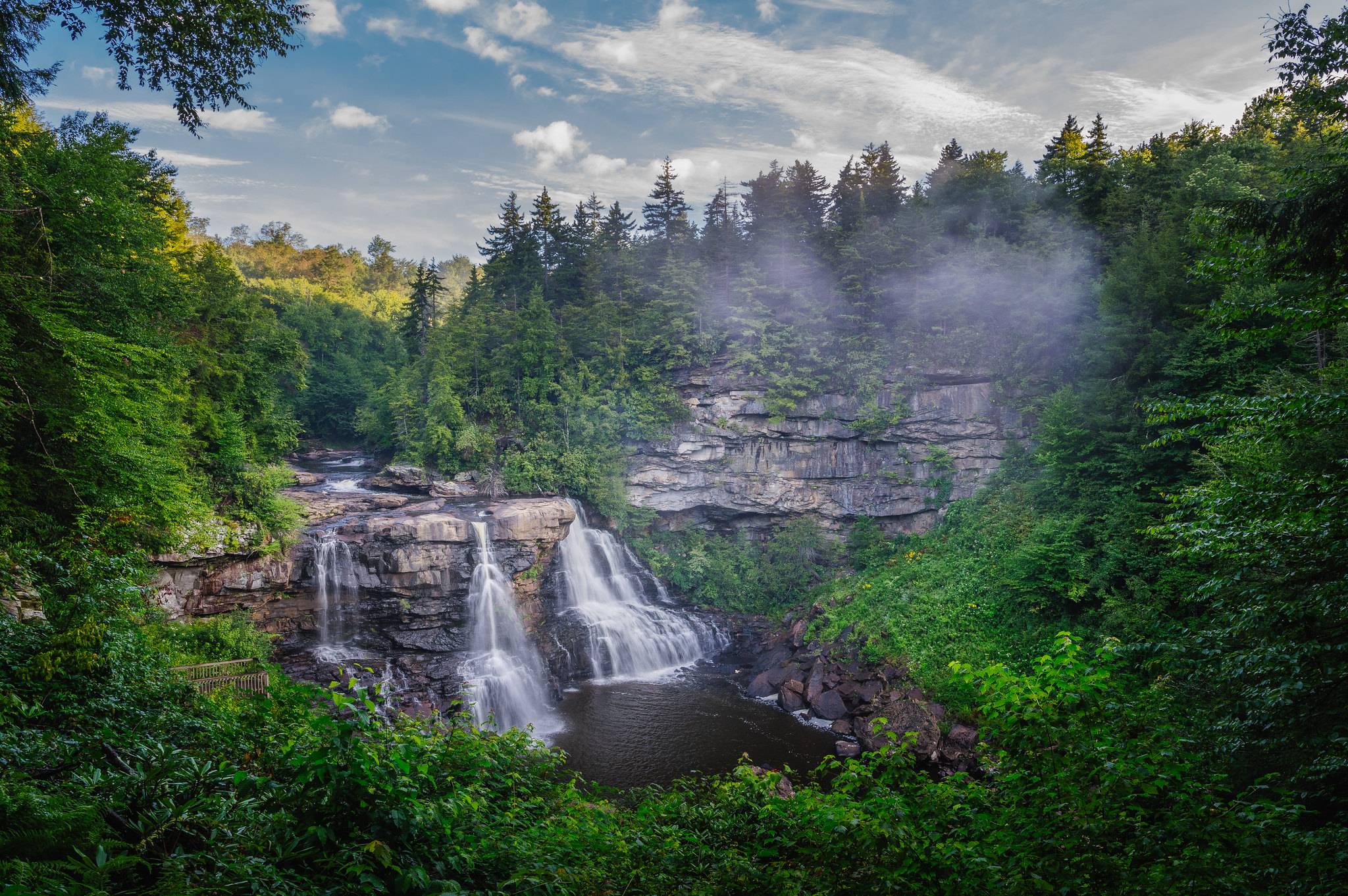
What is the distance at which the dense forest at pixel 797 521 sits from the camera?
3410 millimetres

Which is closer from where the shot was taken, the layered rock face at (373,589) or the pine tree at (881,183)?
the layered rock face at (373,589)

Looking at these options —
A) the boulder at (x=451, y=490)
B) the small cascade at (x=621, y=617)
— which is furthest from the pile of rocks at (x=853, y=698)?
the boulder at (x=451, y=490)

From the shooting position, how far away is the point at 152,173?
16172mm

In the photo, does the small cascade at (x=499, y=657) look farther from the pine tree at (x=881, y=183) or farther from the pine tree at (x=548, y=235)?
the pine tree at (x=881, y=183)

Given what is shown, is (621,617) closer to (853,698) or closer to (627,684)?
(627,684)

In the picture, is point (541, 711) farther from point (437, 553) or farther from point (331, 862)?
point (331, 862)

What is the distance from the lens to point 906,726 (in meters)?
14.1

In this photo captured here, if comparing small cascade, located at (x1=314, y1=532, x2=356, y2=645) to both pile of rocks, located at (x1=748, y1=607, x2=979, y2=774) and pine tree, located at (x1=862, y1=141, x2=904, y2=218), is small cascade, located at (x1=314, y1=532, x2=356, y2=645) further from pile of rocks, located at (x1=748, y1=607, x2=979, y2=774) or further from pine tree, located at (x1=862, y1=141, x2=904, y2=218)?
pine tree, located at (x1=862, y1=141, x2=904, y2=218)

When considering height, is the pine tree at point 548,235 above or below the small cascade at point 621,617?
above

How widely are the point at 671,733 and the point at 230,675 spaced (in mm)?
10188

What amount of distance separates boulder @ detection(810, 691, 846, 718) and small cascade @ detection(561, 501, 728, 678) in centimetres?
523

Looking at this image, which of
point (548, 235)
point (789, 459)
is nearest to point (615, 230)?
point (548, 235)

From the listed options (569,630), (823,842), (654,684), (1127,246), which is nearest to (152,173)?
(569,630)

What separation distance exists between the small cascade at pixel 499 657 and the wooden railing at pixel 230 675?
505 centimetres
